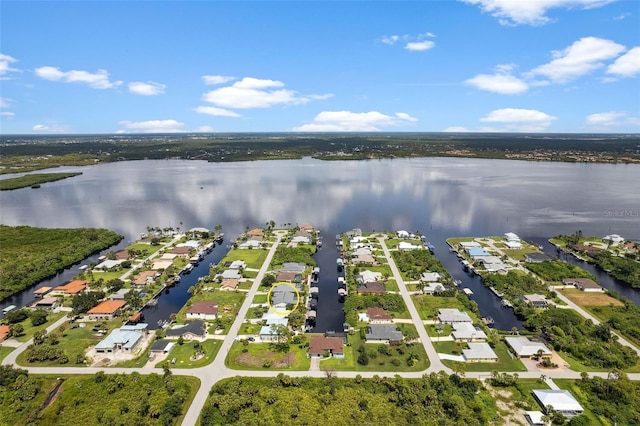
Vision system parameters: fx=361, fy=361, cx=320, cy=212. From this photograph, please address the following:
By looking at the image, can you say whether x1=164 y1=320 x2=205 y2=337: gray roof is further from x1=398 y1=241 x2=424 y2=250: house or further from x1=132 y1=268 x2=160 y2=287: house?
x1=398 y1=241 x2=424 y2=250: house

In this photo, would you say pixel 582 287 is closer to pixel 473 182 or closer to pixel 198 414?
pixel 198 414

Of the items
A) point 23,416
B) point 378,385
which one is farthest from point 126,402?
point 378,385

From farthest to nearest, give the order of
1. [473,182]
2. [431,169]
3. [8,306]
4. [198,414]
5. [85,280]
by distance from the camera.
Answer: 1. [431,169]
2. [473,182]
3. [85,280]
4. [8,306]
5. [198,414]

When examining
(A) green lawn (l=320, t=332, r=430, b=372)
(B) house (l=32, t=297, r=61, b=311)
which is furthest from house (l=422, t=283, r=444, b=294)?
(B) house (l=32, t=297, r=61, b=311)

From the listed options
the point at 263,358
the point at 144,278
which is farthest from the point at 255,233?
the point at 263,358

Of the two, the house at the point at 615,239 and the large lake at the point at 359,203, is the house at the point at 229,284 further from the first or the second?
the house at the point at 615,239
